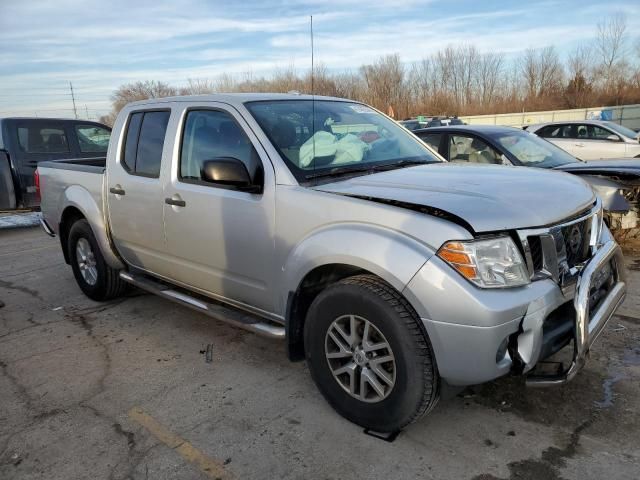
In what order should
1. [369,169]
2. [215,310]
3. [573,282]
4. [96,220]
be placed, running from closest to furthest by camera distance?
1. [573,282]
2. [369,169]
3. [215,310]
4. [96,220]

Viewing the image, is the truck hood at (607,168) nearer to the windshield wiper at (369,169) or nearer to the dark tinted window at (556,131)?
the windshield wiper at (369,169)

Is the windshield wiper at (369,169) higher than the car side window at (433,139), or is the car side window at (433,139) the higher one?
the windshield wiper at (369,169)

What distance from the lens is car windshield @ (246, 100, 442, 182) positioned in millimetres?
3305

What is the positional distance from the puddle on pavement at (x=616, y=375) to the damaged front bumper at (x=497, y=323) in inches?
26.4

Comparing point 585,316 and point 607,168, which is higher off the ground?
point 607,168

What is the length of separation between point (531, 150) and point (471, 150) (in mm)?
712

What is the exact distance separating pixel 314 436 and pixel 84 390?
168 centimetres

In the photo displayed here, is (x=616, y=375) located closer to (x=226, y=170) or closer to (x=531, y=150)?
(x=226, y=170)

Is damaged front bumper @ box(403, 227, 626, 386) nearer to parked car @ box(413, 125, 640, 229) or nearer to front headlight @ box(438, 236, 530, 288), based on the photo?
front headlight @ box(438, 236, 530, 288)

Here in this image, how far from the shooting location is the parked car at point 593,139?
12.0 meters

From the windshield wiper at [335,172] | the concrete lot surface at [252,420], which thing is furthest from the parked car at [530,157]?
the windshield wiper at [335,172]

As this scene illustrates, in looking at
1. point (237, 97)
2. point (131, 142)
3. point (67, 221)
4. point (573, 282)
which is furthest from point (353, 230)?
point (67, 221)

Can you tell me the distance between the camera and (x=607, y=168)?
5.60m

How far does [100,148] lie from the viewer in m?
10.5
